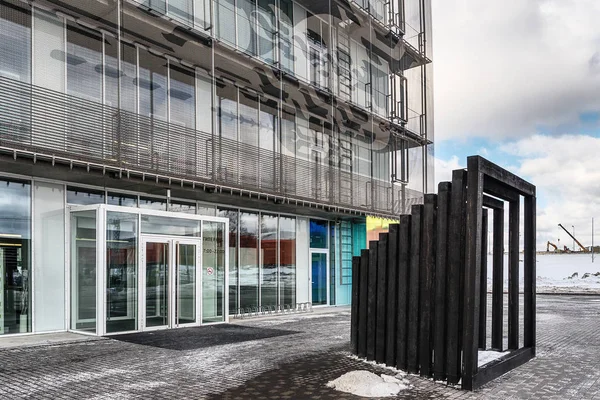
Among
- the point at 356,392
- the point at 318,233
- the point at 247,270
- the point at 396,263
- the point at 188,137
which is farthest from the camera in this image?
the point at 318,233

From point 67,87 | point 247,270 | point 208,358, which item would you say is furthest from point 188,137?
point 208,358

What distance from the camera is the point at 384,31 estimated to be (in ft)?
72.4

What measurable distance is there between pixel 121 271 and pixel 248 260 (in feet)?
17.4

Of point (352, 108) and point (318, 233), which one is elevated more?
point (352, 108)

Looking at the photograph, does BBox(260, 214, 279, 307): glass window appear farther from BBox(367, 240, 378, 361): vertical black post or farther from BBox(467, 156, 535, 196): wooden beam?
BBox(467, 156, 535, 196): wooden beam

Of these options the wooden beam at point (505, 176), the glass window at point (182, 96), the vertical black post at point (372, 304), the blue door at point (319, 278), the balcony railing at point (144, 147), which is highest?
the glass window at point (182, 96)

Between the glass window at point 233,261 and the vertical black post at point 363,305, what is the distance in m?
7.75

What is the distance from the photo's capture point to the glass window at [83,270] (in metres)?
12.0

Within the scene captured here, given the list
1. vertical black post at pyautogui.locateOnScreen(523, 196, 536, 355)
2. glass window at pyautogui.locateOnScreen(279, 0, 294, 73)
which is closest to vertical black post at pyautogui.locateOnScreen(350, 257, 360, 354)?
vertical black post at pyautogui.locateOnScreen(523, 196, 536, 355)

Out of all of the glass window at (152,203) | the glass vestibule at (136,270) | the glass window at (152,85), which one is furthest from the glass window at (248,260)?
the glass window at (152,85)

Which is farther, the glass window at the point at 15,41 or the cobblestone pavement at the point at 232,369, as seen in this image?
the glass window at the point at 15,41

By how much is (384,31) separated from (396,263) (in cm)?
1581

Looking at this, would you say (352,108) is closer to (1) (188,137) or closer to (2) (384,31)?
(2) (384,31)

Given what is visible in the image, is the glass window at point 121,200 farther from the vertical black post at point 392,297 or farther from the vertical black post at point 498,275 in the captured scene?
the vertical black post at point 498,275
